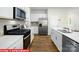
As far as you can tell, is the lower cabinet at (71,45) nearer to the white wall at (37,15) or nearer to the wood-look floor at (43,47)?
the wood-look floor at (43,47)

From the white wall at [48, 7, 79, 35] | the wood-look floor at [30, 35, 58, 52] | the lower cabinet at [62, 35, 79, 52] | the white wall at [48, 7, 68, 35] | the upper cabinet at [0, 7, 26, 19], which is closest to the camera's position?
the lower cabinet at [62, 35, 79, 52]

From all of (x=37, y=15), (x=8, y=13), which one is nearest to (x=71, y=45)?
(x=8, y=13)

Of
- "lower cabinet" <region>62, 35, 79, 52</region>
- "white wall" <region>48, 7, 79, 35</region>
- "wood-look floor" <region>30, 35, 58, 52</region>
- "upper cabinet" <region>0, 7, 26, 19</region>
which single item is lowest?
"wood-look floor" <region>30, 35, 58, 52</region>

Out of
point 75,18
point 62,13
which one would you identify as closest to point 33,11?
point 62,13

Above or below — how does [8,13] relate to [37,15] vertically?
below

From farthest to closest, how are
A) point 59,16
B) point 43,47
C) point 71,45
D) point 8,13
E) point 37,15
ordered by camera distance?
point 37,15
point 59,16
point 43,47
point 8,13
point 71,45


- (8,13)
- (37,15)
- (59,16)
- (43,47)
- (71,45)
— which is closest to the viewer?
(71,45)

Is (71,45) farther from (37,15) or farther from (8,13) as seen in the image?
(37,15)

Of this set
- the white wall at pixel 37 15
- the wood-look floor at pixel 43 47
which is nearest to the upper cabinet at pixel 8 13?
the wood-look floor at pixel 43 47

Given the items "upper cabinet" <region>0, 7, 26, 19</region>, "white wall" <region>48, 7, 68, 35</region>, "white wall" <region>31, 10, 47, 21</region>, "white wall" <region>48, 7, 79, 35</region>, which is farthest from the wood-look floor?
"white wall" <region>31, 10, 47, 21</region>

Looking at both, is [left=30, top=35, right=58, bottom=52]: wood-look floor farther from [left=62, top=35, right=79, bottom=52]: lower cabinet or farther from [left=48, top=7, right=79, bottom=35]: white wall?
[left=48, top=7, right=79, bottom=35]: white wall

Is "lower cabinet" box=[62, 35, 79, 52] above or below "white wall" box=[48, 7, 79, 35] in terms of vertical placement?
below

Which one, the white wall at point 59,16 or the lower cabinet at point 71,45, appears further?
the white wall at point 59,16
